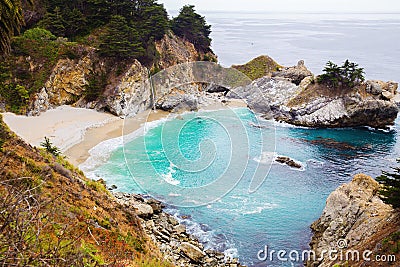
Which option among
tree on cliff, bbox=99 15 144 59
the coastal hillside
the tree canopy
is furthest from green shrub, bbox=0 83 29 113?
tree on cliff, bbox=99 15 144 59

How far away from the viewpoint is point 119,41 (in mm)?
32156

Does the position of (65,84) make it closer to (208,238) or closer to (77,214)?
(208,238)

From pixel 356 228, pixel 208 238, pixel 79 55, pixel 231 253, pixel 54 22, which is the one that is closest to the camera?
pixel 356 228

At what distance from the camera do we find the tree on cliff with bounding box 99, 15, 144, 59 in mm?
32031

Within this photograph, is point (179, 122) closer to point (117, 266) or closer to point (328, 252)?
point (328, 252)

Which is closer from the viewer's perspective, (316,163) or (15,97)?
(316,163)

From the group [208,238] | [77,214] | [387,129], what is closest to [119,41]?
[208,238]

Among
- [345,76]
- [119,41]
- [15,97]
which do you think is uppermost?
[119,41]

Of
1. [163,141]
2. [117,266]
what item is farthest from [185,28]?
[117,266]

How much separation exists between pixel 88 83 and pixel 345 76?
1089 inches

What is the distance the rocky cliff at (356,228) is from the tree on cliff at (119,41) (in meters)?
24.6

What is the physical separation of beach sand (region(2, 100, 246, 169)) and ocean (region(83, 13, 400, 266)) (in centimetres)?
130

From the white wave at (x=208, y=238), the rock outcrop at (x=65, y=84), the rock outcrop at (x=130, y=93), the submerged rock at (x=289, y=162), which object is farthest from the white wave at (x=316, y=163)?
the rock outcrop at (x=65, y=84)

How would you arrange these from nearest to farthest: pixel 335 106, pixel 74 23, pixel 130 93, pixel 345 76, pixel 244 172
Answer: pixel 244 172, pixel 130 93, pixel 74 23, pixel 335 106, pixel 345 76
